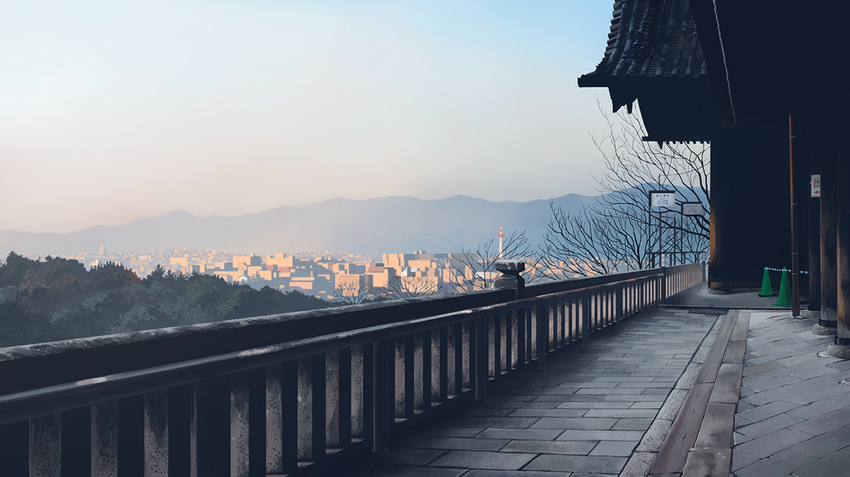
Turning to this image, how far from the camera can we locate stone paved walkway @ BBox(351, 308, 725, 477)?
4.90 m

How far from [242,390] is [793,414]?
402 cm

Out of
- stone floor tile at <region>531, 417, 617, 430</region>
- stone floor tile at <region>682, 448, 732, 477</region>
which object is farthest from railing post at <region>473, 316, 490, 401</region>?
stone floor tile at <region>682, 448, 732, 477</region>

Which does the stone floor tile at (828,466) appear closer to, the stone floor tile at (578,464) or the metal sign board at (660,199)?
the stone floor tile at (578,464)

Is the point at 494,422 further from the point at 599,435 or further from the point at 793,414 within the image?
the point at 793,414

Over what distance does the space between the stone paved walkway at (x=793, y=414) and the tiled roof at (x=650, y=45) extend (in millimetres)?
10860

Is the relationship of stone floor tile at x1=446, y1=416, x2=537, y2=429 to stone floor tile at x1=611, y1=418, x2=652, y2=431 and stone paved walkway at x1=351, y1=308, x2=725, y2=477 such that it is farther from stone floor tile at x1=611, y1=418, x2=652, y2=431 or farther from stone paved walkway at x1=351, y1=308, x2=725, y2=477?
stone floor tile at x1=611, y1=418, x2=652, y2=431

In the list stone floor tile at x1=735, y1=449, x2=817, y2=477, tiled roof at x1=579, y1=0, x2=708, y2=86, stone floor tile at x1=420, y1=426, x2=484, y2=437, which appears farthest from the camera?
tiled roof at x1=579, y1=0, x2=708, y2=86

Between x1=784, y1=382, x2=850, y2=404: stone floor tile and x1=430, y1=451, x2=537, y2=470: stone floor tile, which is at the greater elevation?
x1=784, y1=382, x2=850, y2=404: stone floor tile

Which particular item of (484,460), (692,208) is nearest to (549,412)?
(484,460)

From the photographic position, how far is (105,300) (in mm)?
97812

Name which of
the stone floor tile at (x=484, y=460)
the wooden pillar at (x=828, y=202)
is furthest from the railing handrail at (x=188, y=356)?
the wooden pillar at (x=828, y=202)

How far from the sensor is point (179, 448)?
11.3 feet

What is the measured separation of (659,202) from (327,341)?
2201 centimetres

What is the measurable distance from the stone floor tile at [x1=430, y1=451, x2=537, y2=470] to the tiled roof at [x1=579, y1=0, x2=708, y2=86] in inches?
548
